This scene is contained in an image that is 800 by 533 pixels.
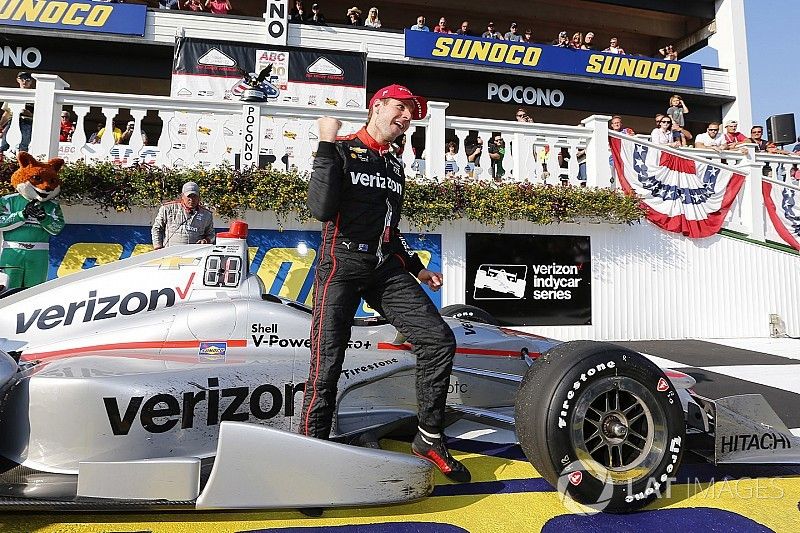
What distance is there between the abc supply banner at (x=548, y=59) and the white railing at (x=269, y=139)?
7368 mm

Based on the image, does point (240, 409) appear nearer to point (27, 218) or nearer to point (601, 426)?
point (601, 426)

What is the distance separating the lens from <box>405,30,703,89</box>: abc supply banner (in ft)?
45.5

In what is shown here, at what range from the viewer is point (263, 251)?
20.7 ft

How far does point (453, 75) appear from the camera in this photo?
47.6 feet

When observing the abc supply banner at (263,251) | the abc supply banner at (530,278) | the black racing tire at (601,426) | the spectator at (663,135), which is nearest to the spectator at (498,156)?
the abc supply banner at (530,278)

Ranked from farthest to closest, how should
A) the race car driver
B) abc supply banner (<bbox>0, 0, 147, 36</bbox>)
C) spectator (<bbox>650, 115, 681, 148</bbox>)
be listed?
1. abc supply banner (<bbox>0, 0, 147, 36</bbox>)
2. spectator (<bbox>650, 115, 681, 148</bbox>)
3. the race car driver

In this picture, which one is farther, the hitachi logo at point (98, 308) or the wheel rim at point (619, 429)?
the hitachi logo at point (98, 308)

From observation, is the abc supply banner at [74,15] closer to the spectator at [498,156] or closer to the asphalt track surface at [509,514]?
the spectator at [498,156]

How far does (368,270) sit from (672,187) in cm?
747

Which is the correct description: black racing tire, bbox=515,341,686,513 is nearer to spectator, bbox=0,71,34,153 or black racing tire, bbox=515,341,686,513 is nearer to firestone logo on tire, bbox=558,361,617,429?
firestone logo on tire, bbox=558,361,617,429

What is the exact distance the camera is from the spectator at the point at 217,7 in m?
13.3

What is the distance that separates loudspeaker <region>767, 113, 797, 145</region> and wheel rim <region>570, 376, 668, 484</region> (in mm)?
12278

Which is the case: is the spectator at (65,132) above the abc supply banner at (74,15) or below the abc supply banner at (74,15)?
below

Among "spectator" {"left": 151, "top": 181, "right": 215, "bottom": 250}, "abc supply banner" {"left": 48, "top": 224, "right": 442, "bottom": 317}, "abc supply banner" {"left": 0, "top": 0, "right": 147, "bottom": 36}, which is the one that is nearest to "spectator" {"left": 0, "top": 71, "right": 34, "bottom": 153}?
"abc supply banner" {"left": 48, "top": 224, "right": 442, "bottom": 317}
